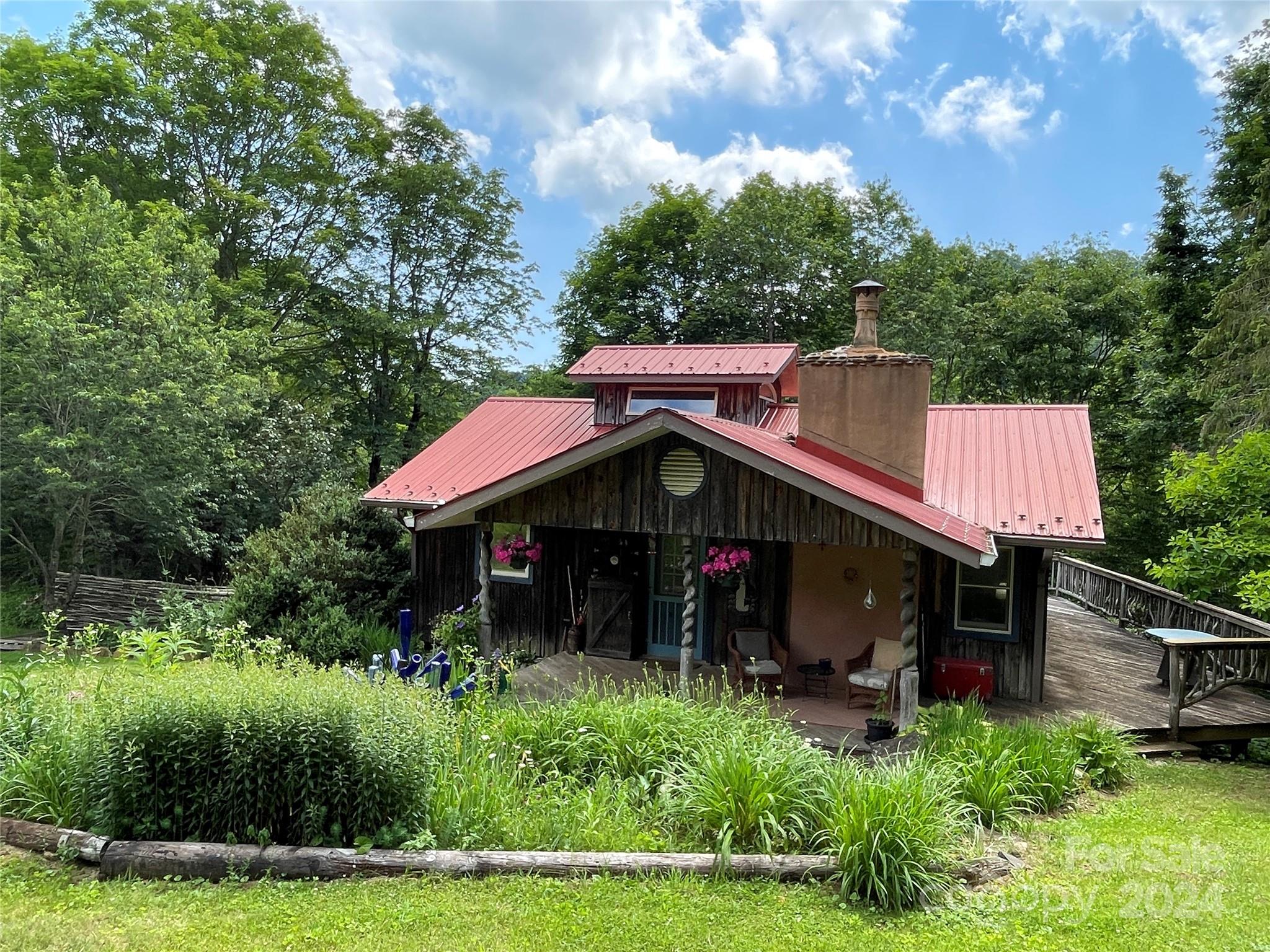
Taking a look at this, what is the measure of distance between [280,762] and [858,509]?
5643 mm

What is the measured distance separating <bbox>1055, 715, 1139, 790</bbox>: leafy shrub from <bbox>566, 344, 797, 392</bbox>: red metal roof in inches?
267

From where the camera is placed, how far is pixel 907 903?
4.52m

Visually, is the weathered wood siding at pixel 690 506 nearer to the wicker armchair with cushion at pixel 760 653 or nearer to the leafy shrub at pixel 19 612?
the wicker armchair with cushion at pixel 760 653

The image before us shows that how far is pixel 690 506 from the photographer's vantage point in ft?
28.5

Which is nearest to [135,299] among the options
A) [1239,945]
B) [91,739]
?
[91,739]

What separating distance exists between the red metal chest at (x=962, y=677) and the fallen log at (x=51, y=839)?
28.6 feet

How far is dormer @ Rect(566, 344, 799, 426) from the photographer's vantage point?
1254 centimetres

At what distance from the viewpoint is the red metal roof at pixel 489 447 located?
12430mm

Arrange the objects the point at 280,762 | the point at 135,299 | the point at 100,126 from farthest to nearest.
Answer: the point at 100,126, the point at 135,299, the point at 280,762

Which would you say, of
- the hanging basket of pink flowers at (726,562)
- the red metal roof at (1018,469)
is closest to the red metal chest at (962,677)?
the red metal roof at (1018,469)

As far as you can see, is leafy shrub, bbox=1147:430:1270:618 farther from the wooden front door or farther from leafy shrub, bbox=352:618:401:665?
leafy shrub, bbox=352:618:401:665

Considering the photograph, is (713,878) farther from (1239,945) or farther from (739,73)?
(739,73)

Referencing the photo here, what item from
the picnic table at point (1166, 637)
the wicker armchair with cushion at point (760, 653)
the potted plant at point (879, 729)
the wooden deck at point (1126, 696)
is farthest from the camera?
the wicker armchair with cushion at point (760, 653)

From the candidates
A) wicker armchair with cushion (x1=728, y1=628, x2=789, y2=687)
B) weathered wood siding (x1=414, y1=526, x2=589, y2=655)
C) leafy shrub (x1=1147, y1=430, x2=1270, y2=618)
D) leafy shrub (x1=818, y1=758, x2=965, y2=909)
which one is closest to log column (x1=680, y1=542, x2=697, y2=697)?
wicker armchair with cushion (x1=728, y1=628, x2=789, y2=687)
